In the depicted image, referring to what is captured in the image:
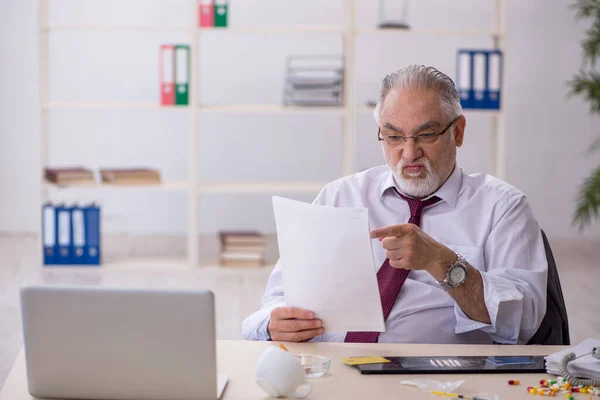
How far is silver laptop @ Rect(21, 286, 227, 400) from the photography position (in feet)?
4.49

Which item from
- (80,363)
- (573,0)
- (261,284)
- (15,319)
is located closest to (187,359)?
(80,363)

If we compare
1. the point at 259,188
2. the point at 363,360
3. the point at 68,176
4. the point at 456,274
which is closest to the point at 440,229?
the point at 456,274

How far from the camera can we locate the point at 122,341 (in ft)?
4.57

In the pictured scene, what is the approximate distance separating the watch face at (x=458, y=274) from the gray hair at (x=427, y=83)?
1.41 ft

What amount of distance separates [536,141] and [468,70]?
144cm

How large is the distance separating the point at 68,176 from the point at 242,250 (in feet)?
3.68

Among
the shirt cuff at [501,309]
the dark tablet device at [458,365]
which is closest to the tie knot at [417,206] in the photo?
the shirt cuff at [501,309]

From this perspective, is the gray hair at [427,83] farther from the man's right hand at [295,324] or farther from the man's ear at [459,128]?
the man's right hand at [295,324]

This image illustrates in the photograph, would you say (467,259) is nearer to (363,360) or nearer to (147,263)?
(363,360)

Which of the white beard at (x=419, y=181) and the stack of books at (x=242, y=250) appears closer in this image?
the white beard at (x=419, y=181)

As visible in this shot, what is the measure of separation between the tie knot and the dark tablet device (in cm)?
57

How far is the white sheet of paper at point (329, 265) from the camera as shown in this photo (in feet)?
5.74

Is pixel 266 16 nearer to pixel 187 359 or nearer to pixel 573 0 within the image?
pixel 573 0

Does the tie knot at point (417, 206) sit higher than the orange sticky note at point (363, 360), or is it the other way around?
the tie knot at point (417, 206)
